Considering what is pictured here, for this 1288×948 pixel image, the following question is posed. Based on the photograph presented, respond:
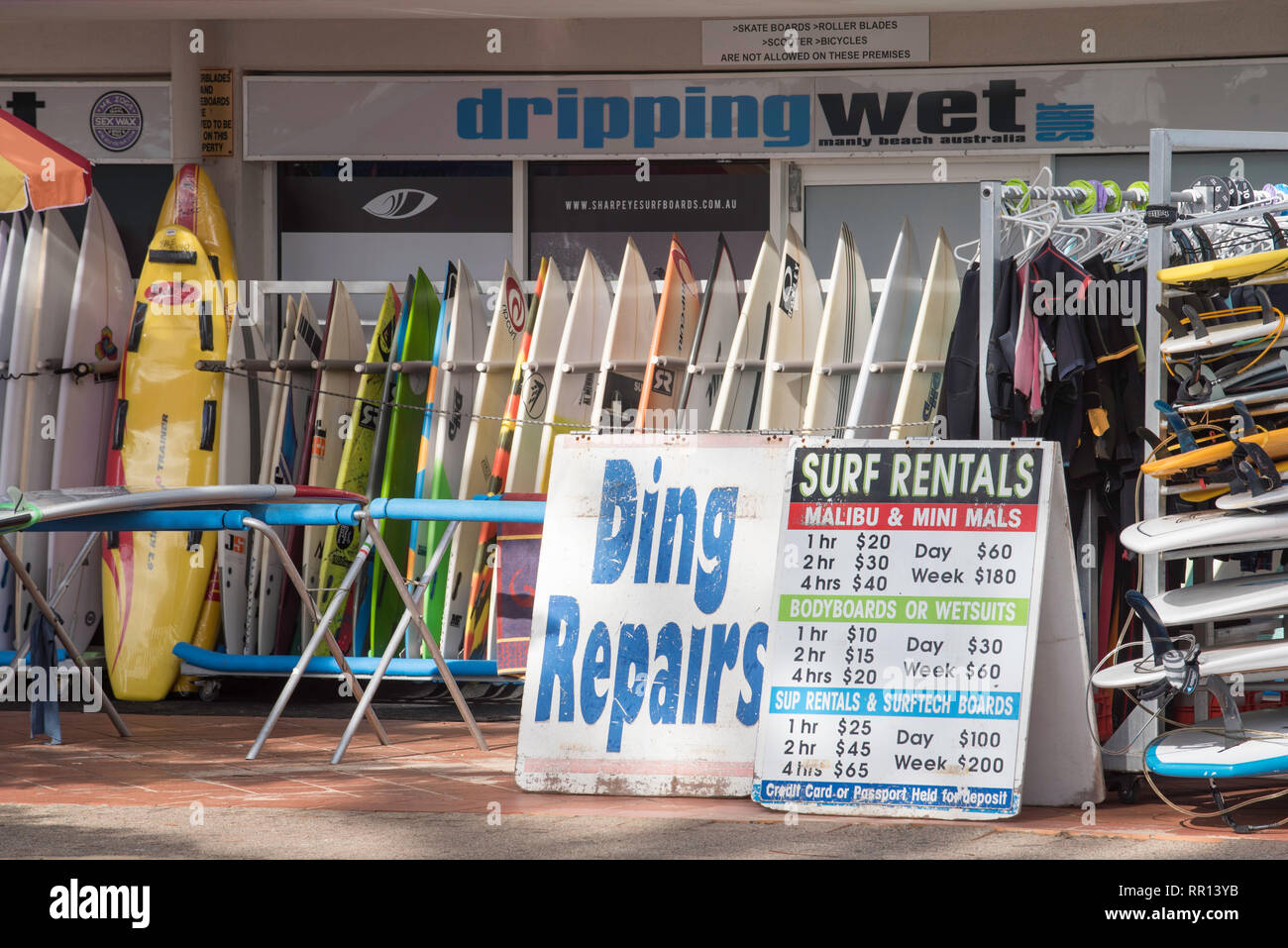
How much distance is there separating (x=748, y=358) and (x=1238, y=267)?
257cm

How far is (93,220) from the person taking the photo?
805 centimetres

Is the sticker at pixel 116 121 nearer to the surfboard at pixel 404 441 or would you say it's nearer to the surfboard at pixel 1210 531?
the surfboard at pixel 404 441

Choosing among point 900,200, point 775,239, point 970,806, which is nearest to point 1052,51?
point 900,200

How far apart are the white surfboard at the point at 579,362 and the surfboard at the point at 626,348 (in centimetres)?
9

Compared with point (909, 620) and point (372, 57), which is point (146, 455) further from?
point (909, 620)

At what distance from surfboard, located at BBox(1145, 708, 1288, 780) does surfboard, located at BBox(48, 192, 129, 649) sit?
4.67 m

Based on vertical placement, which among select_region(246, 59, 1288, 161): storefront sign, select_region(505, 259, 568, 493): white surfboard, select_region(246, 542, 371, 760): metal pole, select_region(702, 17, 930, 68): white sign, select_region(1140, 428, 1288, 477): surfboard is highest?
select_region(702, 17, 930, 68): white sign

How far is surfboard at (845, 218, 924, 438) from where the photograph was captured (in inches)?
254

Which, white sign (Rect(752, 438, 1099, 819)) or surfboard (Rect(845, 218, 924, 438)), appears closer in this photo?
white sign (Rect(752, 438, 1099, 819))

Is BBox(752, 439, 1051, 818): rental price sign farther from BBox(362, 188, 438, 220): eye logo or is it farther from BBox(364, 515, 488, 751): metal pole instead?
BBox(362, 188, 438, 220): eye logo

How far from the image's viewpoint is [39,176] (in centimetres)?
575

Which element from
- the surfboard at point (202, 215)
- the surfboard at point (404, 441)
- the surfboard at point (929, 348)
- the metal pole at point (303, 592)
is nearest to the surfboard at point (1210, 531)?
the surfboard at point (929, 348)

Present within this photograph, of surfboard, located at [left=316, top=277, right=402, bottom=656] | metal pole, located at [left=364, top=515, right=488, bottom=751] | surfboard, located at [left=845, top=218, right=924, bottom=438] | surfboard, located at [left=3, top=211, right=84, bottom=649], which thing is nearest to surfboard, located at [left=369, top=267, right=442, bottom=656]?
surfboard, located at [left=316, top=277, right=402, bottom=656]

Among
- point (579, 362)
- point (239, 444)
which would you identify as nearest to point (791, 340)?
point (579, 362)
